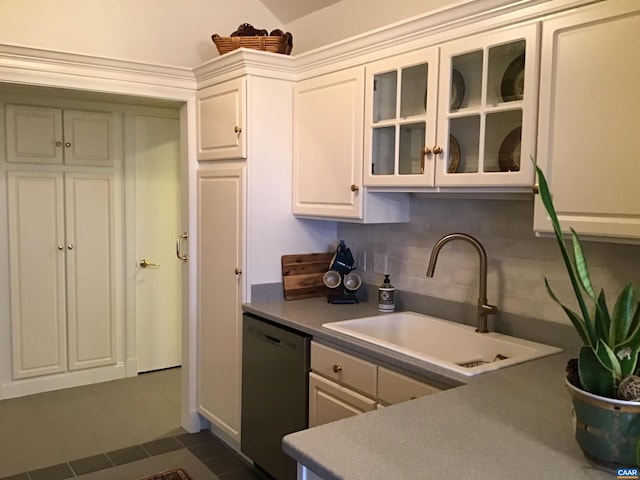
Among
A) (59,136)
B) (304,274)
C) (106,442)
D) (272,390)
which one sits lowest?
(106,442)

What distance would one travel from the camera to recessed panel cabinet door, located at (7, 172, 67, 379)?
3.86 metres

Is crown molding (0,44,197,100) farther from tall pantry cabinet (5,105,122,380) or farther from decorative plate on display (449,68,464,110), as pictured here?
decorative plate on display (449,68,464,110)

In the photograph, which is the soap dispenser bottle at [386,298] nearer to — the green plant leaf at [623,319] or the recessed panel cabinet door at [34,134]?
the green plant leaf at [623,319]

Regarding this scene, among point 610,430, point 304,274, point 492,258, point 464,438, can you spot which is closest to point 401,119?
point 492,258

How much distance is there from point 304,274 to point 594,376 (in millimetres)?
2000

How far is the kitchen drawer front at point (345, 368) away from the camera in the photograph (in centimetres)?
215

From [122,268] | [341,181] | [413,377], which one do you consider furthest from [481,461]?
[122,268]

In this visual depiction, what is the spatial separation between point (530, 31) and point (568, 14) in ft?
0.43

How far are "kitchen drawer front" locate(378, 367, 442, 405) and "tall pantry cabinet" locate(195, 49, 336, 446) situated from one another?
1044 millimetres

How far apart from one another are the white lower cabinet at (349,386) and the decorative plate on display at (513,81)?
39.5 inches

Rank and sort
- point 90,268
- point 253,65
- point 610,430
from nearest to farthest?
point 610,430 → point 253,65 → point 90,268

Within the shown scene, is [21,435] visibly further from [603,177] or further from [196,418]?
[603,177]

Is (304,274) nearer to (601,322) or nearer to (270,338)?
(270,338)

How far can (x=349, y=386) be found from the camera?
7.42 ft
